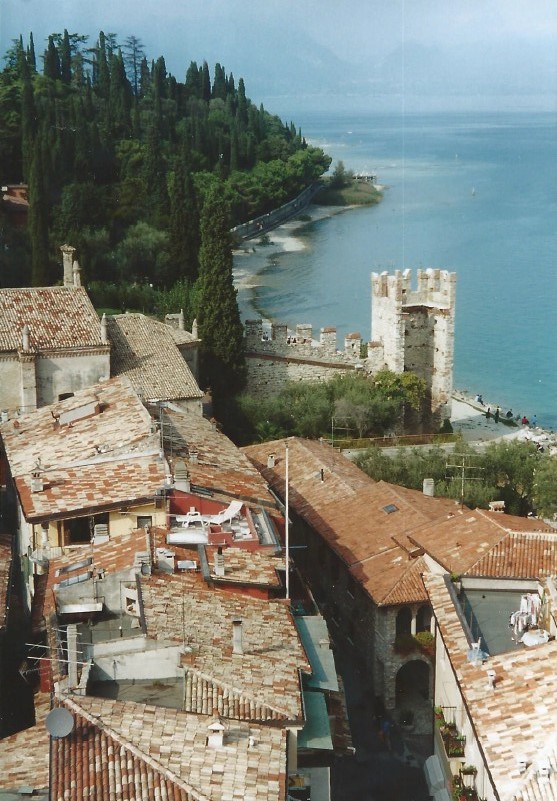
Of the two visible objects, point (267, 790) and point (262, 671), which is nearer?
point (267, 790)

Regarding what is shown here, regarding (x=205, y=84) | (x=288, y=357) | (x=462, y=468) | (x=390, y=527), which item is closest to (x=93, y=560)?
(x=390, y=527)

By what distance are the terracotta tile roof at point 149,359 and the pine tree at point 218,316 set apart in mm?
2904

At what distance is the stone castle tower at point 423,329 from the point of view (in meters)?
31.9

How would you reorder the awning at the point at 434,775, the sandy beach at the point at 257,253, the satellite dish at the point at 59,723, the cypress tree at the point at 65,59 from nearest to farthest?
the satellite dish at the point at 59,723
the awning at the point at 434,775
the sandy beach at the point at 257,253
the cypress tree at the point at 65,59

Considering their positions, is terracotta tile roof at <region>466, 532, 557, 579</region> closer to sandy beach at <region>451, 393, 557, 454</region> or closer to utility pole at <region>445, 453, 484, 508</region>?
utility pole at <region>445, 453, 484, 508</region>

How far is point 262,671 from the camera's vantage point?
12.6 metres

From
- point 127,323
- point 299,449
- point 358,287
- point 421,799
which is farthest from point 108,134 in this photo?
point 421,799

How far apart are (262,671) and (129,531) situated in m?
4.67

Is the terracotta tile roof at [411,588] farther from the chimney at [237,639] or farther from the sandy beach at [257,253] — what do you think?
the sandy beach at [257,253]

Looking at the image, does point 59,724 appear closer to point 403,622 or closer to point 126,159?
point 403,622

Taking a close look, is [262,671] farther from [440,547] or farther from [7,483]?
[7,483]

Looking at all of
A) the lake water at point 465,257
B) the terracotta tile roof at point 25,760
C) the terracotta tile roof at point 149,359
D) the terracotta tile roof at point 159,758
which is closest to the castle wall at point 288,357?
the terracotta tile roof at point 149,359

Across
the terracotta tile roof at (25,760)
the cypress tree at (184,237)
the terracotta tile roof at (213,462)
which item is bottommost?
the terracotta tile roof at (25,760)

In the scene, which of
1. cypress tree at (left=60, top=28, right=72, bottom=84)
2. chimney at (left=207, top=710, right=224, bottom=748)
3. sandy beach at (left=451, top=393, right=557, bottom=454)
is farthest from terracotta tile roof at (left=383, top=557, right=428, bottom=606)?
cypress tree at (left=60, top=28, right=72, bottom=84)
